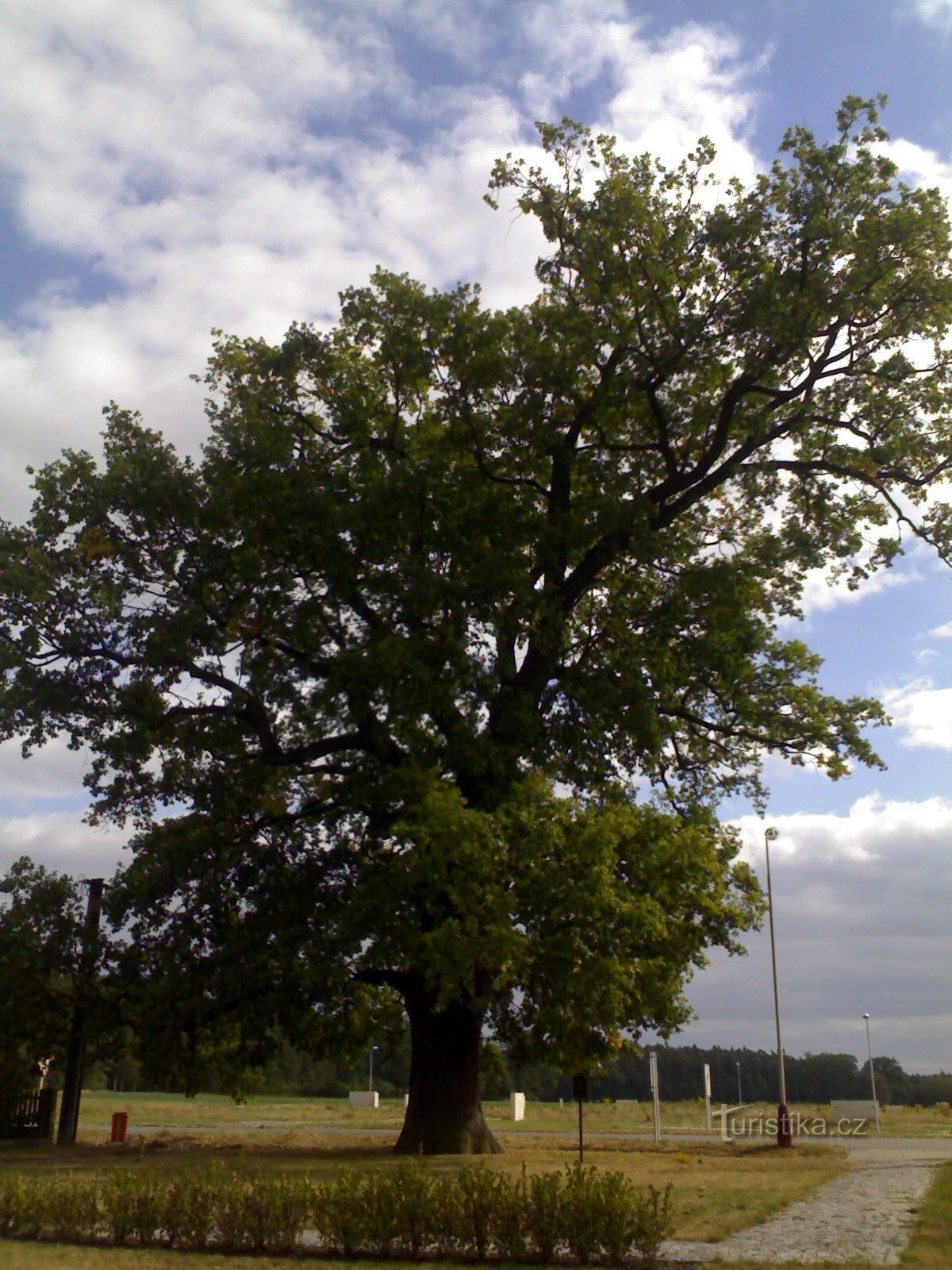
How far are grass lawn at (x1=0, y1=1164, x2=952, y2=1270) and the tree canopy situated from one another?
7509 millimetres

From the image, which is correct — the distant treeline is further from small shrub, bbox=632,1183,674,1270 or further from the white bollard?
small shrub, bbox=632,1183,674,1270

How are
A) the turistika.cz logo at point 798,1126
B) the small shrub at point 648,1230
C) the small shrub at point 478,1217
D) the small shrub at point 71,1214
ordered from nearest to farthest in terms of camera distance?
the small shrub at point 648,1230, the small shrub at point 478,1217, the small shrub at point 71,1214, the turistika.cz logo at point 798,1126

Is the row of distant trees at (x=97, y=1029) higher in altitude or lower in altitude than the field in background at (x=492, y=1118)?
higher

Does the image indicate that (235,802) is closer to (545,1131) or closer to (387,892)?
(387,892)

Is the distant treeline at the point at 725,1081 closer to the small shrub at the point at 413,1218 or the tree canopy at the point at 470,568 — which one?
the tree canopy at the point at 470,568

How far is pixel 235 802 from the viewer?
20141 millimetres

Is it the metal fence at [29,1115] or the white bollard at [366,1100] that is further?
the white bollard at [366,1100]

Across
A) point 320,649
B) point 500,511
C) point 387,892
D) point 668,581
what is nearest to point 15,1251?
point 387,892

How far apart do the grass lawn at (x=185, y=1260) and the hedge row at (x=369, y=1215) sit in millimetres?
269

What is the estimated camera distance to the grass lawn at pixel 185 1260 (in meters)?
8.91

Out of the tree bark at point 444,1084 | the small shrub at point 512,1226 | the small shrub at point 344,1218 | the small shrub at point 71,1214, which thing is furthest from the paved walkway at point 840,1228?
the tree bark at point 444,1084

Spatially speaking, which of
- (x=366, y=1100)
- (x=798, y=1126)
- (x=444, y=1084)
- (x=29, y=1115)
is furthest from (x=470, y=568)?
(x=366, y=1100)

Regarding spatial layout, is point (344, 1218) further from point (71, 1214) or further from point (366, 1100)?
point (366, 1100)

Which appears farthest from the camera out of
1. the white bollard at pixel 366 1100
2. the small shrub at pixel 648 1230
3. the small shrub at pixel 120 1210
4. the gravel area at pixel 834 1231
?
the white bollard at pixel 366 1100
